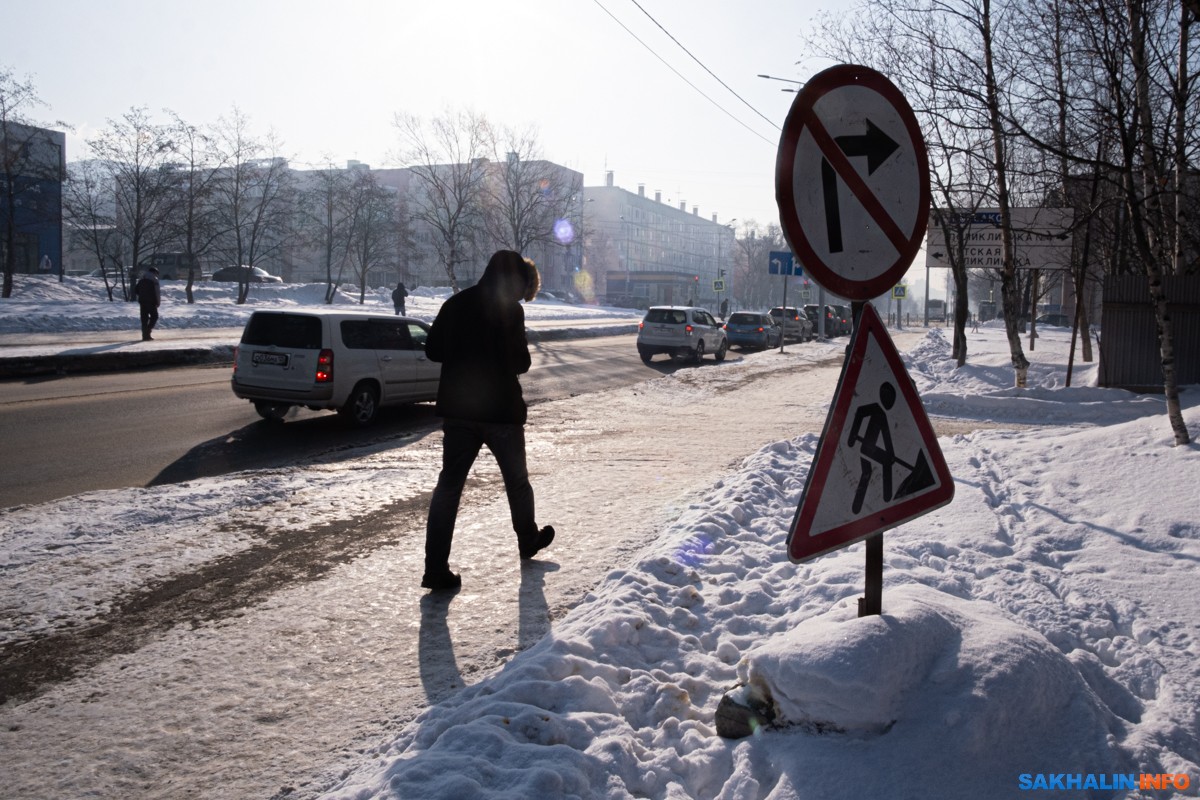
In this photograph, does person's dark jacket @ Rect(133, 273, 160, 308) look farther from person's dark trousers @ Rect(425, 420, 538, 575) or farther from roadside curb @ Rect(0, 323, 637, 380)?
person's dark trousers @ Rect(425, 420, 538, 575)

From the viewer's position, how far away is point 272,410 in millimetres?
11992

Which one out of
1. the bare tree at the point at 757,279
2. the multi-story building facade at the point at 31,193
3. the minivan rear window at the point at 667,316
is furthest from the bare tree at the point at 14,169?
the bare tree at the point at 757,279

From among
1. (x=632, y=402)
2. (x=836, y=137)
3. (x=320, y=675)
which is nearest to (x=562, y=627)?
(x=320, y=675)

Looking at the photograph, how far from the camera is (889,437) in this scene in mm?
3143

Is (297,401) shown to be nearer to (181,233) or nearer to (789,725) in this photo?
(789,725)

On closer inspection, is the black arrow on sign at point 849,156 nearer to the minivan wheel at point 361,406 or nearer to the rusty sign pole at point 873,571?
the rusty sign pole at point 873,571

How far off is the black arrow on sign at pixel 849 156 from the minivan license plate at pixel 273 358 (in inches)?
375

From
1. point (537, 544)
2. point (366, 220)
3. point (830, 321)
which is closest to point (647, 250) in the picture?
point (366, 220)

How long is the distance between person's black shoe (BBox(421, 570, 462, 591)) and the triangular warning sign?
242 cm

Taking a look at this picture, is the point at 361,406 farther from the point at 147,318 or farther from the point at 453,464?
the point at 147,318

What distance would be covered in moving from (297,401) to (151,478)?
3.41 m

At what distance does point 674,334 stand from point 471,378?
20.3m

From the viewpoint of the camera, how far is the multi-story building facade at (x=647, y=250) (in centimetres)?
11000

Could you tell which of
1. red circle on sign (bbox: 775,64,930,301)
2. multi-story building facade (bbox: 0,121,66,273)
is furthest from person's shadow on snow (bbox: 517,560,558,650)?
multi-story building facade (bbox: 0,121,66,273)
